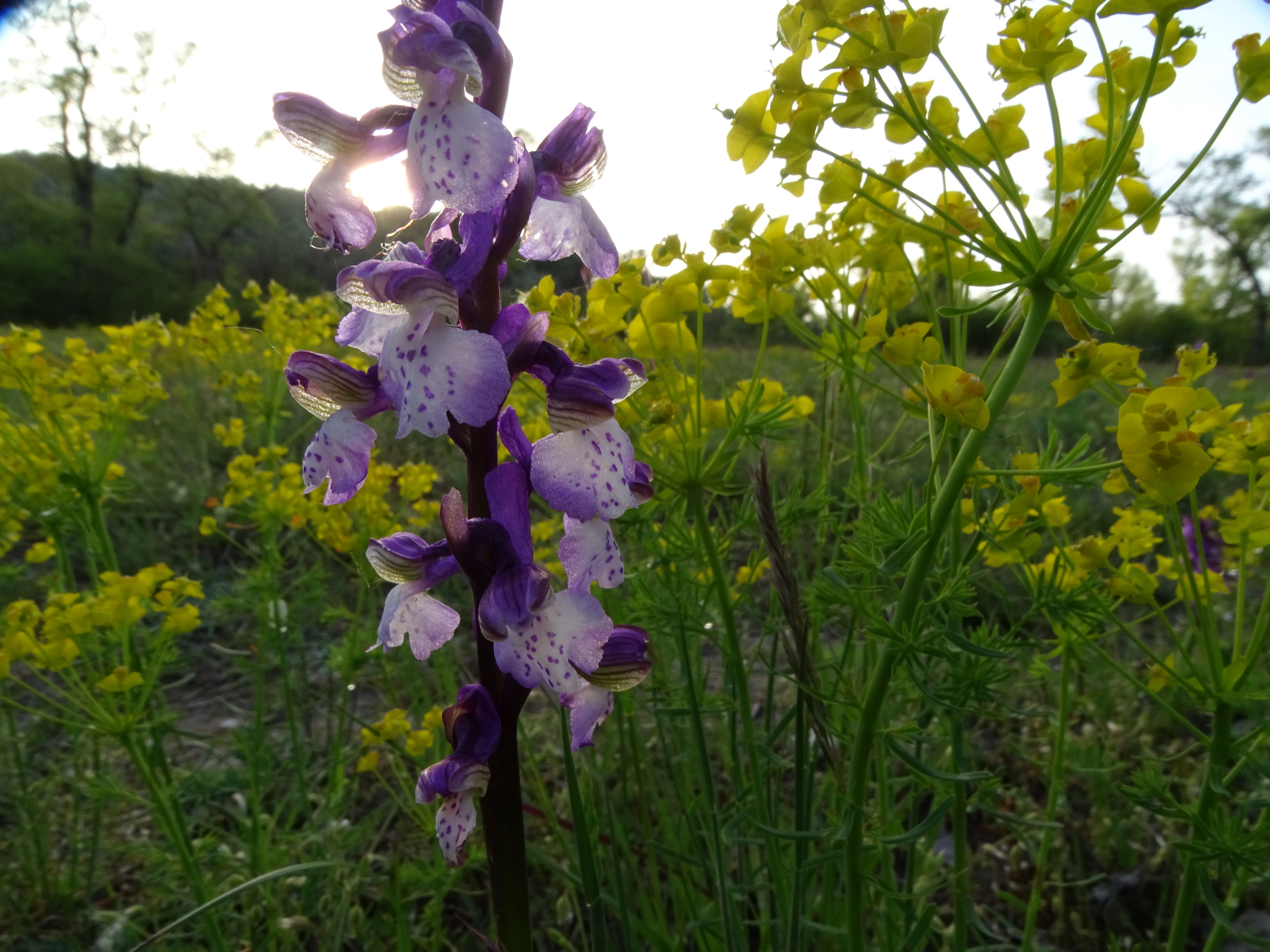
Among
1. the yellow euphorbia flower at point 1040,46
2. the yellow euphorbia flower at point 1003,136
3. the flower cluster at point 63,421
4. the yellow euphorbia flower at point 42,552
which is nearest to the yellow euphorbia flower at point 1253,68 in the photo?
the yellow euphorbia flower at point 1040,46

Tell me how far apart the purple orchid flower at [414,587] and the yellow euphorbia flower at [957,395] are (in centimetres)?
62

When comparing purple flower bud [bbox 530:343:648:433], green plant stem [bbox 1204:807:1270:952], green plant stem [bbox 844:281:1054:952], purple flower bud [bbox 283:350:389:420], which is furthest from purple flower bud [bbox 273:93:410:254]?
green plant stem [bbox 1204:807:1270:952]

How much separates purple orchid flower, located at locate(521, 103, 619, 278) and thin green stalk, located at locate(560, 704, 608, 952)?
1.89ft

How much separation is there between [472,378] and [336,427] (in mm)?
203

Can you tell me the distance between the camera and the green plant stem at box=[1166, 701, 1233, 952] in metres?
1.19

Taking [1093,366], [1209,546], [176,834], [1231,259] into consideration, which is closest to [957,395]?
[1093,366]

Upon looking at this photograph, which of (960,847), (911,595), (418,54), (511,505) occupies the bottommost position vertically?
(960,847)

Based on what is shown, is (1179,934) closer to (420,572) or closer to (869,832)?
(869,832)

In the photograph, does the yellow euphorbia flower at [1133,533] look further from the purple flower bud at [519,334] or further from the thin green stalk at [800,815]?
the purple flower bud at [519,334]

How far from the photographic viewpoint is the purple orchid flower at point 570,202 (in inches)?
35.4

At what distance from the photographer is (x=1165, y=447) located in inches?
38.1

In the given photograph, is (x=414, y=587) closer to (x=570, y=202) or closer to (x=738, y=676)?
(x=570, y=202)

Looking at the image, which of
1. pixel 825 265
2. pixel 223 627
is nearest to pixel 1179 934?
pixel 825 265

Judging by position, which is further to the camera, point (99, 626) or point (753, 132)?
point (99, 626)
